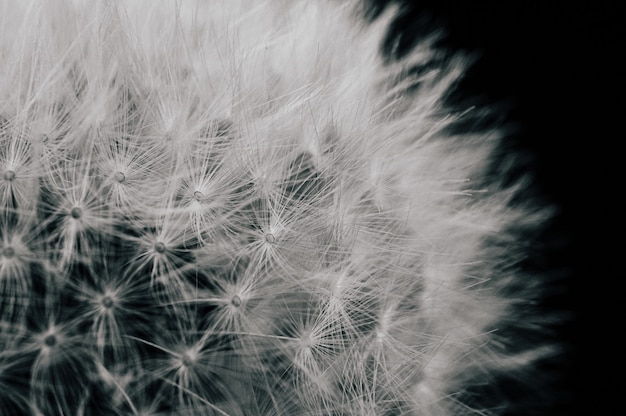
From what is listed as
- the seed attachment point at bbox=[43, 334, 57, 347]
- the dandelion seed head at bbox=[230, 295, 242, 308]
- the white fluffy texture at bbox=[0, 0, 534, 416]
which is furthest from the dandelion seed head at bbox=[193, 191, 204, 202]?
the seed attachment point at bbox=[43, 334, 57, 347]

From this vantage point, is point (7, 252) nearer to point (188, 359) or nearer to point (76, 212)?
point (76, 212)

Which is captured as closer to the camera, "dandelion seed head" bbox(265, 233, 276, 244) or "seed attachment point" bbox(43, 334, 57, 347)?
"seed attachment point" bbox(43, 334, 57, 347)

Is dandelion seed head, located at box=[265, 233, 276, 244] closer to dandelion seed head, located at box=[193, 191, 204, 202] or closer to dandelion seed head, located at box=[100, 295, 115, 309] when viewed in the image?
dandelion seed head, located at box=[193, 191, 204, 202]

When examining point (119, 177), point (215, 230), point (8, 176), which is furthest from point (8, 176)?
point (215, 230)

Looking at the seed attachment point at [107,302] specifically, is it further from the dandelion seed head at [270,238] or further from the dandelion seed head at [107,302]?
the dandelion seed head at [270,238]

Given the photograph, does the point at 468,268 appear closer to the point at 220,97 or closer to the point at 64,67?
the point at 220,97

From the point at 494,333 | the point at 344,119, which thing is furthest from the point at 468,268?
the point at 344,119

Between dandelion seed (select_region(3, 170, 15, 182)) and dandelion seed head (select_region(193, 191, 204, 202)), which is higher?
dandelion seed (select_region(3, 170, 15, 182))

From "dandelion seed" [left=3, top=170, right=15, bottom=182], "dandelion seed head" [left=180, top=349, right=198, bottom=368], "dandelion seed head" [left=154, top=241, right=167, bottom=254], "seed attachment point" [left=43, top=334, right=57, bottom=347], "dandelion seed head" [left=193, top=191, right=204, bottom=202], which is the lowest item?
"dandelion seed head" [left=180, top=349, right=198, bottom=368]
